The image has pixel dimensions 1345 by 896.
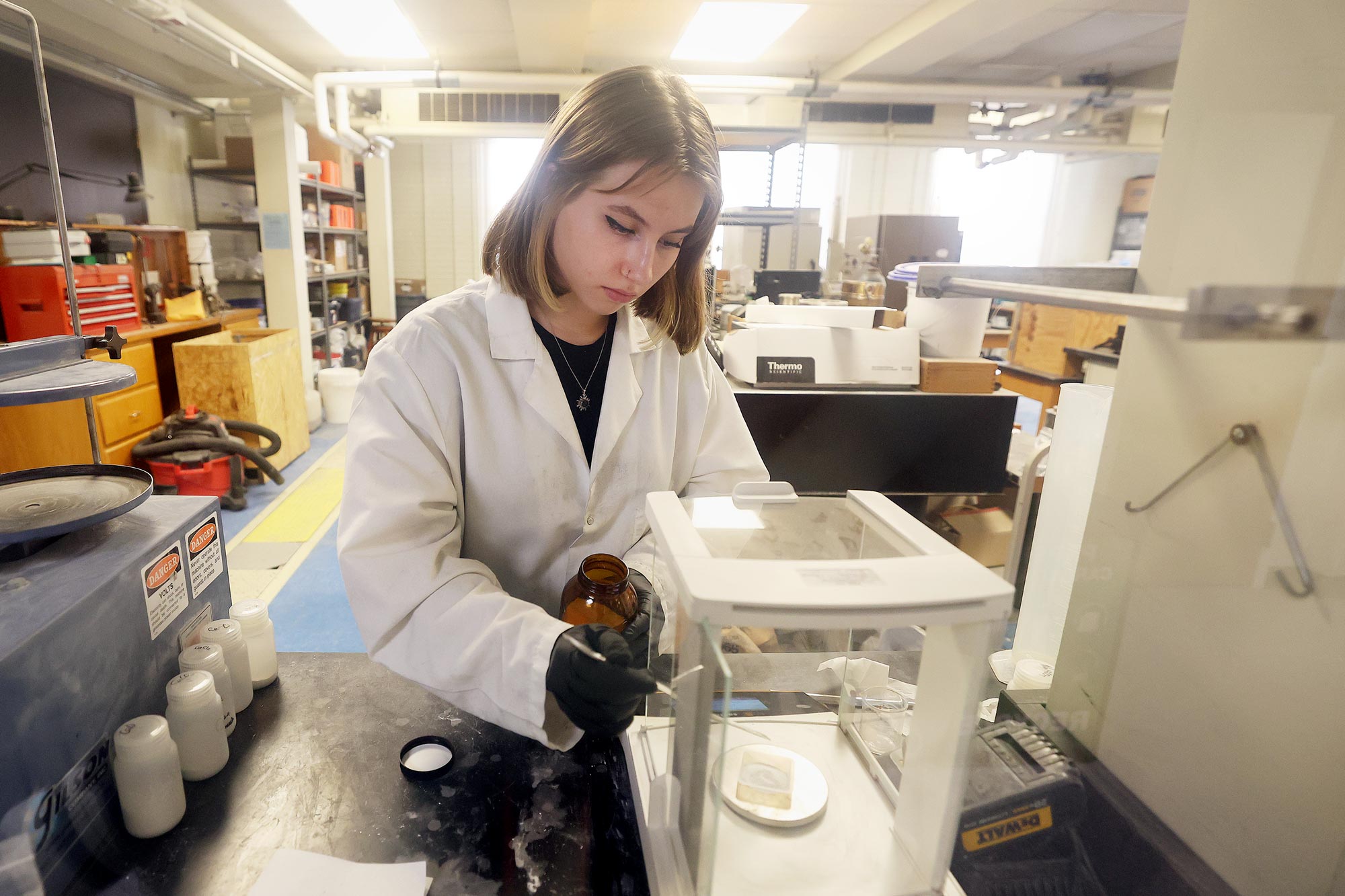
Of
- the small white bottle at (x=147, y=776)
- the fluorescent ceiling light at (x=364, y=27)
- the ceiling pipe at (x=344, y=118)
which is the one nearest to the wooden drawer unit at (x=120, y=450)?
the fluorescent ceiling light at (x=364, y=27)

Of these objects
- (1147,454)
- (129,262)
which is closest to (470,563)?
(1147,454)

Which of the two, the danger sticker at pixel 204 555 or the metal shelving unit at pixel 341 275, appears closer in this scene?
the danger sticker at pixel 204 555

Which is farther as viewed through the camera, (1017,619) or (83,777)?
(1017,619)

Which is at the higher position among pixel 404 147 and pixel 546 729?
pixel 404 147

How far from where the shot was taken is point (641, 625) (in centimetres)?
83

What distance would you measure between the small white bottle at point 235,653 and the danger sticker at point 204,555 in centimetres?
7

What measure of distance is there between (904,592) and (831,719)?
34cm

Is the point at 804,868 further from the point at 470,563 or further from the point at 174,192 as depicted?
the point at 174,192

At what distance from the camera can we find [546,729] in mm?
829

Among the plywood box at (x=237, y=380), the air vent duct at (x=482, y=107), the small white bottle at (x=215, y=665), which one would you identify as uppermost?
the air vent duct at (x=482, y=107)

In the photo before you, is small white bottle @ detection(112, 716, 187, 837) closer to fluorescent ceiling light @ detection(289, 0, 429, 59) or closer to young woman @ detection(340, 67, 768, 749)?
young woman @ detection(340, 67, 768, 749)

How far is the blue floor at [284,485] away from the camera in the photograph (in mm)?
3346

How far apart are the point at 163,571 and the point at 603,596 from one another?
1.76 feet

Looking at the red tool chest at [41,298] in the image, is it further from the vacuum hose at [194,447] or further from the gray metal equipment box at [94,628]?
the gray metal equipment box at [94,628]
